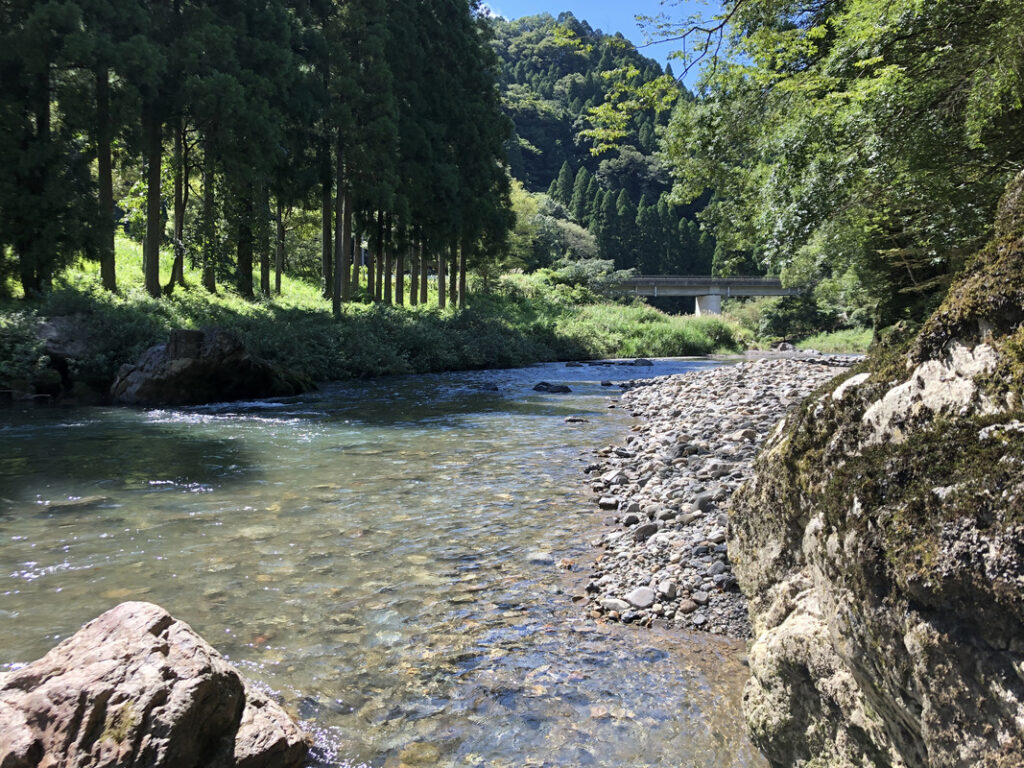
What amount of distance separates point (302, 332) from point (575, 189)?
72.2 metres

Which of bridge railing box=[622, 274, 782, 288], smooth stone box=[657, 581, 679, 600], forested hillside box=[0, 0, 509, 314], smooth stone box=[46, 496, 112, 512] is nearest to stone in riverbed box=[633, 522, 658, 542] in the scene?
smooth stone box=[657, 581, 679, 600]

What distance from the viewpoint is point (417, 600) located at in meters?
4.88

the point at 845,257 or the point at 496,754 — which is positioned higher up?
the point at 845,257

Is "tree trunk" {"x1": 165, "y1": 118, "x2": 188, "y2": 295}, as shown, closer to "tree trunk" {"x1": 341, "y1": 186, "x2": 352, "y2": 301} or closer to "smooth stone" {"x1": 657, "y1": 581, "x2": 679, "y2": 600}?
"tree trunk" {"x1": 341, "y1": 186, "x2": 352, "y2": 301}

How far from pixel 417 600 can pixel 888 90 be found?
6196 millimetres

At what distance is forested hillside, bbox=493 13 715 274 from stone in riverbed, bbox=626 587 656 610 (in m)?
45.9

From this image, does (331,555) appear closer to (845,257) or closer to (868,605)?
(868,605)

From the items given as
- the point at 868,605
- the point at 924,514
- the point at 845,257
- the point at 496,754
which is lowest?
the point at 496,754

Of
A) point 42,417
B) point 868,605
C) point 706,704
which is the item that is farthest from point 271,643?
point 42,417

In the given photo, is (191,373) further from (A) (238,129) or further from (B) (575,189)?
(B) (575,189)

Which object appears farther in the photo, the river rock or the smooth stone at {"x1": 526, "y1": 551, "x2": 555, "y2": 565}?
the river rock

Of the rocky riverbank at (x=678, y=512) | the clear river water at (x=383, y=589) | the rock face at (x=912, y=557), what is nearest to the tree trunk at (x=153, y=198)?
the clear river water at (x=383, y=589)

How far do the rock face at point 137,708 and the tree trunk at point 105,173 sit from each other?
18.9 meters

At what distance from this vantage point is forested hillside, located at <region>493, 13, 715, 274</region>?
66.1m
